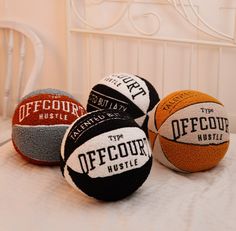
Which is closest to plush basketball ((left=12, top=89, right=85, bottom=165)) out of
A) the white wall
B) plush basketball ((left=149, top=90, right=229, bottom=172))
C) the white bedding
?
the white bedding

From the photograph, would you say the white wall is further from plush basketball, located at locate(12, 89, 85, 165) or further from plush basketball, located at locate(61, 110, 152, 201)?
plush basketball, located at locate(61, 110, 152, 201)

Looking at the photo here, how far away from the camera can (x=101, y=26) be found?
1.72 meters

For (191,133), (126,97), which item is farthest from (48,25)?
(191,133)

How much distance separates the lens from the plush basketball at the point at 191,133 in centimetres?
98

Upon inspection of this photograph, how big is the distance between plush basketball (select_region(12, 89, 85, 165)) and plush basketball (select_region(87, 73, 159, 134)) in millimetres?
89

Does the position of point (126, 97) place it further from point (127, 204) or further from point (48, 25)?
→ point (48, 25)

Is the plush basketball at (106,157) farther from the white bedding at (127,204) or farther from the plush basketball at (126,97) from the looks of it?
the plush basketball at (126,97)

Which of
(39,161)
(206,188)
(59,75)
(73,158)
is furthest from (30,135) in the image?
(59,75)

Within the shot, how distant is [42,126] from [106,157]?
0.78ft

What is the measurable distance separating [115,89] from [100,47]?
0.66m

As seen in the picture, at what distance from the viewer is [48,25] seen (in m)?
Result: 1.85

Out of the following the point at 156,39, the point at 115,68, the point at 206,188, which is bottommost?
the point at 206,188

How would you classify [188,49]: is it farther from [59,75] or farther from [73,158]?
[73,158]

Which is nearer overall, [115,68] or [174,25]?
[174,25]
